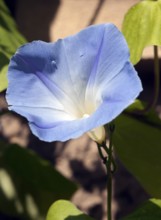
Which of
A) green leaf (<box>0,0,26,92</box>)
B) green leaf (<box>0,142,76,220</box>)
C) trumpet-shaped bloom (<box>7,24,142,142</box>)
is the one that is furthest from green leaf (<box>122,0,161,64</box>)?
green leaf (<box>0,142,76,220</box>)

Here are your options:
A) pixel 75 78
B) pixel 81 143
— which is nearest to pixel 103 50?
pixel 75 78

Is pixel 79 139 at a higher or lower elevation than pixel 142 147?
lower

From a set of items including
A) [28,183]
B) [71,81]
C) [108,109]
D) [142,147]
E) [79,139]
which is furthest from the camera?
[79,139]

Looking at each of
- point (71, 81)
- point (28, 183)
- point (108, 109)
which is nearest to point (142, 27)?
point (71, 81)

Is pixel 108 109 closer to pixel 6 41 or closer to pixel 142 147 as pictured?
pixel 142 147

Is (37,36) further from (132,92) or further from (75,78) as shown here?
(132,92)

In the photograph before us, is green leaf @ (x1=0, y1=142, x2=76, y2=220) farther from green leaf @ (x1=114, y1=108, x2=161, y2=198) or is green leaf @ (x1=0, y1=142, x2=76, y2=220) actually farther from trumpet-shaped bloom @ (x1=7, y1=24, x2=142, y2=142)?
trumpet-shaped bloom @ (x1=7, y1=24, x2=142, y2=142)
